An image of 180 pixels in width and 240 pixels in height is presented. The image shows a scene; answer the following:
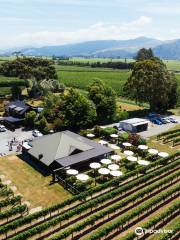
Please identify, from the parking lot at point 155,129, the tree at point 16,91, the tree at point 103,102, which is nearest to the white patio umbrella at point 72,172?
the parking lot at point 155,129

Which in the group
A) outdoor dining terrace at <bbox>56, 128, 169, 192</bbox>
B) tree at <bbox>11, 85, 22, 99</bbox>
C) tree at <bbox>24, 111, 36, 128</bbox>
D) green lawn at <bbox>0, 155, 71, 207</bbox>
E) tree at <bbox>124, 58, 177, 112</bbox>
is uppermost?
tree at <bbox>124, 58, 177, 112</bbox>

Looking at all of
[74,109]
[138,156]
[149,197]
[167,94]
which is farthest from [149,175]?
[167,94]

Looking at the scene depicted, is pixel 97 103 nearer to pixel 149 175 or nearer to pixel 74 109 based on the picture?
pixel 74 109

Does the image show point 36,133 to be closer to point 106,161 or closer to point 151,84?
point 106,161

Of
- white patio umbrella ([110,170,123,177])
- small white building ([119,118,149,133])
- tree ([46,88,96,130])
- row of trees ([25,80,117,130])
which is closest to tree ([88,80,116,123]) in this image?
row of trees ([25,80,117,130])

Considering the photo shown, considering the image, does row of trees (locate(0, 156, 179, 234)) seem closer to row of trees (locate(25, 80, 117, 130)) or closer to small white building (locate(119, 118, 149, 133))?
small white building (locate(119, 118, 149, 133))

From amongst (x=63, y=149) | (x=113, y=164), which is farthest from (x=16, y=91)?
(x=113, y=164)
